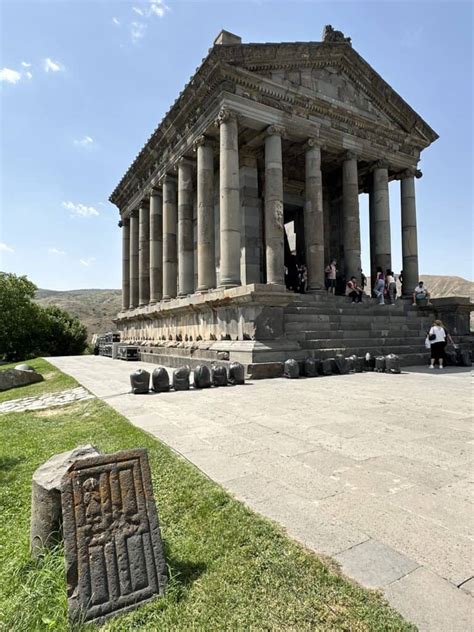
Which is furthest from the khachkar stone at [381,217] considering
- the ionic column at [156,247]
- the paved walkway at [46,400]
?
the paved walkway at [46,400]

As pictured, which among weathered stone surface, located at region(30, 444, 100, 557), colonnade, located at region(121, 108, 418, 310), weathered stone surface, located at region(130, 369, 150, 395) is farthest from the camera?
colonnade, located at region(121, 108, 418, 310)

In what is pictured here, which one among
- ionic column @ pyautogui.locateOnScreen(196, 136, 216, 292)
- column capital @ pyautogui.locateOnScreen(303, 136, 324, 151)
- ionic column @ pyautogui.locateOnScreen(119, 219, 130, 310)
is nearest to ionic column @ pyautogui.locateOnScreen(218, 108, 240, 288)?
ionic column @ pyautogui.locateOnScreen(196, 136, 216, 292)

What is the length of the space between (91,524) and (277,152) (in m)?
16.2

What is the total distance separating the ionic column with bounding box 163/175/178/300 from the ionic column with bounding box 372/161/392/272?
10.8 meters

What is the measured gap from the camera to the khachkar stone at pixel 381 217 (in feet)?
63.1

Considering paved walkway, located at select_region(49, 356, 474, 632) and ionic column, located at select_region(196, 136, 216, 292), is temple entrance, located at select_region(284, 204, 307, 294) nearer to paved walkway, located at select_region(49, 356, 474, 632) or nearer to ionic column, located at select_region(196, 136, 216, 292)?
ionic column, located at select_region(196, 136, 216, 292)

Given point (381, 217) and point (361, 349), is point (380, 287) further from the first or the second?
point (361, 349)

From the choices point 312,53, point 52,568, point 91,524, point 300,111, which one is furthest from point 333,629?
point 312,53

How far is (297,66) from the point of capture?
55.1ft

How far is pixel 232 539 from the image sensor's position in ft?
8.02

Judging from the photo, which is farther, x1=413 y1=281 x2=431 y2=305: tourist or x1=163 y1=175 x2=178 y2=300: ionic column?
x1=163 y1=175 x2=178 y2=300: ionic column

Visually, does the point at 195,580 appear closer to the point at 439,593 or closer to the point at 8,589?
the point at 8,589

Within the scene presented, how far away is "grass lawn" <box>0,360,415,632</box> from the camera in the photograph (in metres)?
1.81

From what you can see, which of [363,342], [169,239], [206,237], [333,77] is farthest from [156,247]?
[363,342]
